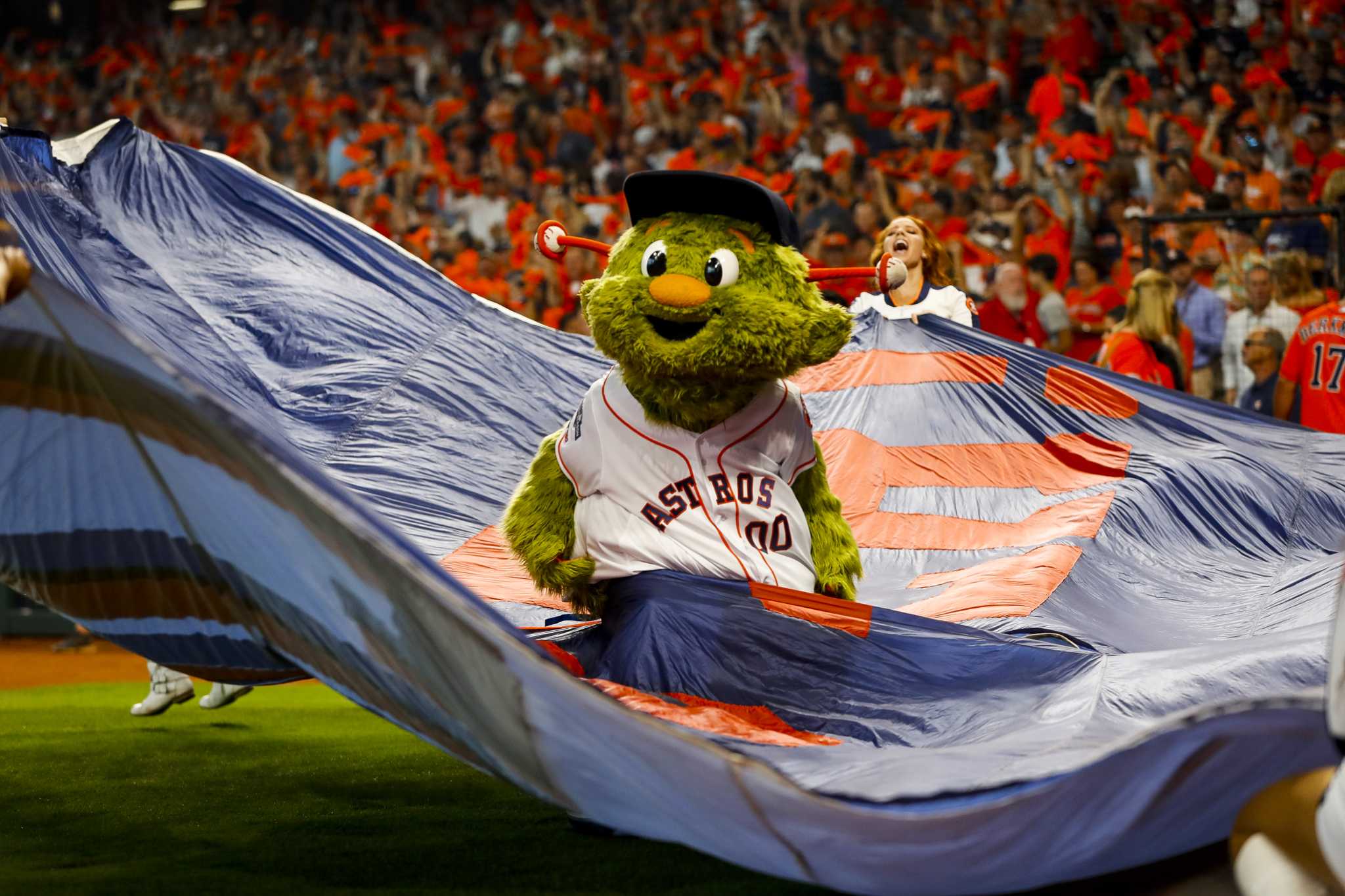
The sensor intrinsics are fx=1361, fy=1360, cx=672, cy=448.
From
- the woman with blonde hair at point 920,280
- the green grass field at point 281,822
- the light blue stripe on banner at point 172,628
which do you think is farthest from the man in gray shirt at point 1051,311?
the light blue stripe on banner at point 172,628

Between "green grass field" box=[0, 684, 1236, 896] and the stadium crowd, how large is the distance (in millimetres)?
3352

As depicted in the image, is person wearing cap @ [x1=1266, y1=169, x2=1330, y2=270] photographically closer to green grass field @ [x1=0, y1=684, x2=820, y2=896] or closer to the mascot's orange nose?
the mascot's orange nose

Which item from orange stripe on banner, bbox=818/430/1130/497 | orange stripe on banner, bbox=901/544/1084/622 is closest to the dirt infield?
orange stripe on banner, bbox=818/430/1130/497

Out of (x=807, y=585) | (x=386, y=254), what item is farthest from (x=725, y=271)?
(x=386, y=254)

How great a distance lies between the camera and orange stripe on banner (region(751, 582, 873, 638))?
2404 mm

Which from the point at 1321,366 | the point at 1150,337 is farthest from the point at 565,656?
the point at 1321,366

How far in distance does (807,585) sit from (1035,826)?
1004 mm

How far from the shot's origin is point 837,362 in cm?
413

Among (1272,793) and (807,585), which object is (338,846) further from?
(1272,793)

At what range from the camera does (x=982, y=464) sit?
147 inches

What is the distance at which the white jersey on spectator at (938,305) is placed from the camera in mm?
4488

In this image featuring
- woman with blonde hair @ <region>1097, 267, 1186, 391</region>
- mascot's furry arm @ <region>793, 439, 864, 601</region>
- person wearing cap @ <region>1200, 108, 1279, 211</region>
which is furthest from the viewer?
person wearing cap @ <region>1200, 108, 1279, 211</region>

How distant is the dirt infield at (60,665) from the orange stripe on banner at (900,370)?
300 cm

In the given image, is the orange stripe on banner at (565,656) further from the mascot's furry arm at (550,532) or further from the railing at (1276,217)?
the railing at (1276,217)
